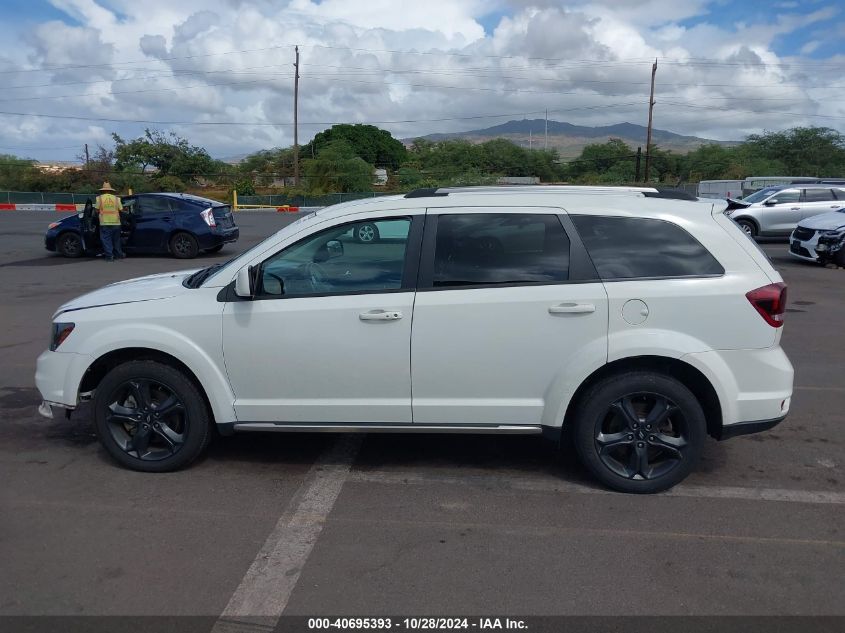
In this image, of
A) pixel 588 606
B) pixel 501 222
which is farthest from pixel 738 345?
pixel 588 606

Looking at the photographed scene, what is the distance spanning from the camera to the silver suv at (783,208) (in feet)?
71.1

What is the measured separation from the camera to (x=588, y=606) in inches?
134

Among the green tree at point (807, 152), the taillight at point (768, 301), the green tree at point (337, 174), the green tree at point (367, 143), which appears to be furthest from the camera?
the green tree at point (367, 143)

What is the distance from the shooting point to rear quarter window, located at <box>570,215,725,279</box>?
4.50 meters

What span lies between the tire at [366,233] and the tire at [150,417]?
139 centimetres

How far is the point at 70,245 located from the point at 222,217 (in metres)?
3.52

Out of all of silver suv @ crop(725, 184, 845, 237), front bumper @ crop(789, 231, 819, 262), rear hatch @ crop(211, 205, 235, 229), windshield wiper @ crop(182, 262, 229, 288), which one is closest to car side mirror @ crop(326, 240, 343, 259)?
windshield wiper @ crop(182, 262, 229, 288)

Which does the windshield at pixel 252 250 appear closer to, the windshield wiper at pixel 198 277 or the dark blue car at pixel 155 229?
the windshield wiper at pixel 198 277

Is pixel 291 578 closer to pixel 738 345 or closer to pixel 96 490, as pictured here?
pixel 96 490

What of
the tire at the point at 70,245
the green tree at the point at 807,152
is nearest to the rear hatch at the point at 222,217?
the tire at the point at 70,245

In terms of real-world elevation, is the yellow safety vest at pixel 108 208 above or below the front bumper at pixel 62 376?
above

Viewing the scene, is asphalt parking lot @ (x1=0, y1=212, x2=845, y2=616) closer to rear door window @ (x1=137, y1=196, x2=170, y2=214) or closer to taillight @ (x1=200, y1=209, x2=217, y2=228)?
taillight @ (x1=200, y1=209, x2=217, y2=228)

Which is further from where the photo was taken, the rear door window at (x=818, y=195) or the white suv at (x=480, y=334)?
the rear door window at (x=818, y=195)

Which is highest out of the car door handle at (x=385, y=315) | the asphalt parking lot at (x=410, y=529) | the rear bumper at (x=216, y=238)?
the car door handle at (x=385, y=315)
